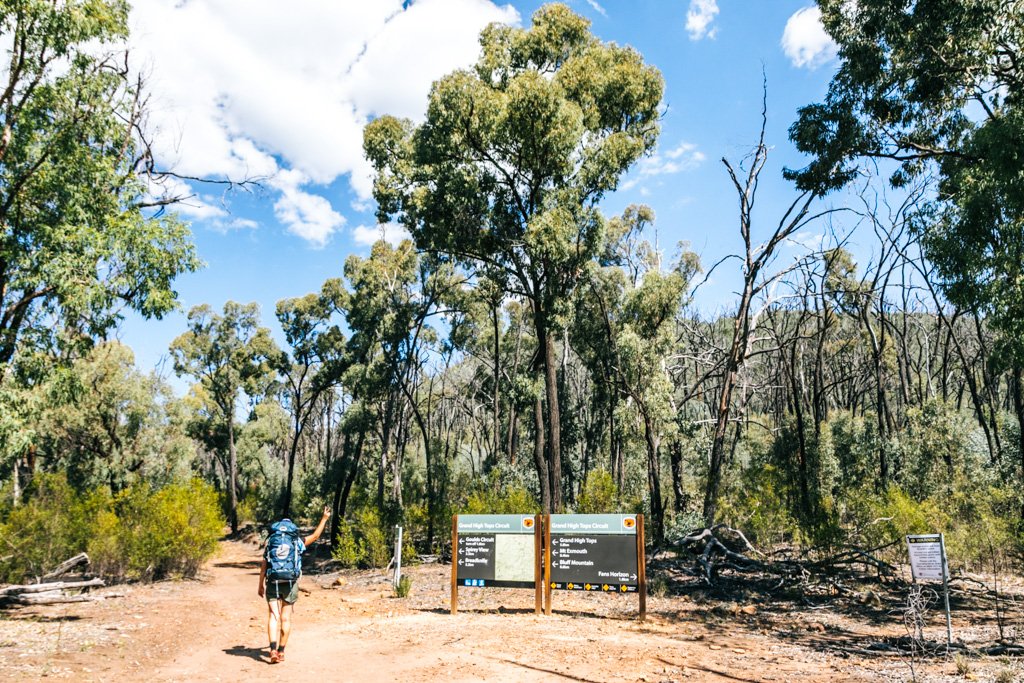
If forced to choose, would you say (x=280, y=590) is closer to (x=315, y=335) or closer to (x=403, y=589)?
(x=403, y=589)

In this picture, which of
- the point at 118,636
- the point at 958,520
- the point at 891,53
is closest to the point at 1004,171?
the point at 891,53

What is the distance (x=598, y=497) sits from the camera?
56.5 ft

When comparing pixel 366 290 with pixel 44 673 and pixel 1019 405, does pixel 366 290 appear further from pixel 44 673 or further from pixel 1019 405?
pixel 1019 405

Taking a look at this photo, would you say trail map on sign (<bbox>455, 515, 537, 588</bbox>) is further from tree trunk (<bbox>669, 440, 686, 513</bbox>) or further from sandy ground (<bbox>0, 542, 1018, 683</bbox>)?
tree trunk (<bbox>669, 440, 686, 513</bbox>)

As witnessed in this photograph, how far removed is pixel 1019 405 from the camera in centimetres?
1930

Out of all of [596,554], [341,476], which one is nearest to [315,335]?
[341,476]

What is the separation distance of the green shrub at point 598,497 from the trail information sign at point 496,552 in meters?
7.01

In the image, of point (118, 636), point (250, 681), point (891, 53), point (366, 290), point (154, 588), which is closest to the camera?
point (250, 681)

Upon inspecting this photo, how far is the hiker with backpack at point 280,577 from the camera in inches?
264

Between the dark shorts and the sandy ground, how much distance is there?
2.24ft

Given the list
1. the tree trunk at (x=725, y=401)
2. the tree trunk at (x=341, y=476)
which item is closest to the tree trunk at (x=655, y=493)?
the tree trunk at (x=725, y=401)

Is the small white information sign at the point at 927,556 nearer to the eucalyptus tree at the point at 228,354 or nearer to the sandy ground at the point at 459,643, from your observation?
the sandy ground at the point at 459,643

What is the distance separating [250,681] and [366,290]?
19989 mm

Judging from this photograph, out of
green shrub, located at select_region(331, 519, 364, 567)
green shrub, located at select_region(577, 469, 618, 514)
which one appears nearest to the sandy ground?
green shrub, located at select_region(577, 469, 618, 514)
